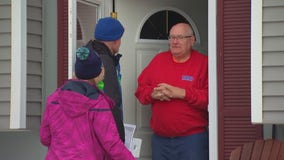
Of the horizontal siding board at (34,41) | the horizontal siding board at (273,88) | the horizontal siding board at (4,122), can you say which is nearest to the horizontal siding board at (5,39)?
the horizontal siding board at (34,41)

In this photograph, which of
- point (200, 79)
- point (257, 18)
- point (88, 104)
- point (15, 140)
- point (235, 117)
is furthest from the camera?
point (15, 140)

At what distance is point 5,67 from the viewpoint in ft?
18.0

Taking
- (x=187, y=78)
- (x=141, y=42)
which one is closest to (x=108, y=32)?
(x=187, y=78)

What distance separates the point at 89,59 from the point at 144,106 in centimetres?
219

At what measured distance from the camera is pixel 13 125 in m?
5.41

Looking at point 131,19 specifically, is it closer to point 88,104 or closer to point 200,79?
point 200,79

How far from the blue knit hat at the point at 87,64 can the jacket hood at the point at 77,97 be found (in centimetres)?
6

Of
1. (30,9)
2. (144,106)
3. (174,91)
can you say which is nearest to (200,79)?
(174,91)

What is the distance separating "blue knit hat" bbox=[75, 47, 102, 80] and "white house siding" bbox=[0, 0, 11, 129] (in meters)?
1.45

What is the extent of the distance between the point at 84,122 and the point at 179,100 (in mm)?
1621

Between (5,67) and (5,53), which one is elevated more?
(5,53)

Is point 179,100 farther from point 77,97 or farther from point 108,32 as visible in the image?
point 77,97

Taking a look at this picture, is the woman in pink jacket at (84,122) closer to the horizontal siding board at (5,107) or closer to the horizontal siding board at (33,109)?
the horizontal siding board at (5,107)

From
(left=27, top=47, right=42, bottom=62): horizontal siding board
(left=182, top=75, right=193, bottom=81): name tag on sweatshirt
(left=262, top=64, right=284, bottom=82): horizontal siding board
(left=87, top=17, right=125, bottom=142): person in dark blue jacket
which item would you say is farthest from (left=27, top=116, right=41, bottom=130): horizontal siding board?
(left=262, top=64, right=284, bottom=82): horizontal siding board
